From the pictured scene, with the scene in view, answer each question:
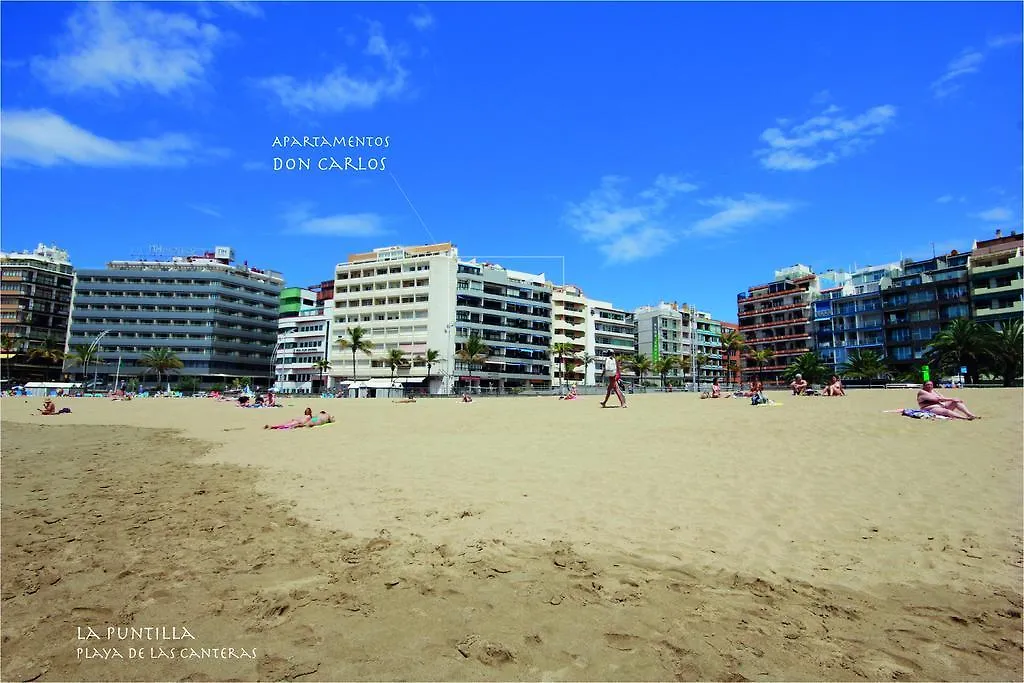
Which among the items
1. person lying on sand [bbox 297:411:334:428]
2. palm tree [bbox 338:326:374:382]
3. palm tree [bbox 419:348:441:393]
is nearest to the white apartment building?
palm tree [bbox 419:348:441:393]

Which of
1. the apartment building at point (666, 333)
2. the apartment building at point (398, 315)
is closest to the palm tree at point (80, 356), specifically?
the apartment building at point (398, 315)

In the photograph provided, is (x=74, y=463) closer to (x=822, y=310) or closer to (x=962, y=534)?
(x=962, y=534)

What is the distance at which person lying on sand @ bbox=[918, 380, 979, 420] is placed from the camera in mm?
15078

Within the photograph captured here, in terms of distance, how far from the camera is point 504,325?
104 metres

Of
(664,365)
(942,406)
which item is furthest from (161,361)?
(942,406)

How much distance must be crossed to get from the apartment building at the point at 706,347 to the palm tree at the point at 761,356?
13.4 metres

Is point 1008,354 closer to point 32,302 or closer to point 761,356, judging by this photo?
point 761,356

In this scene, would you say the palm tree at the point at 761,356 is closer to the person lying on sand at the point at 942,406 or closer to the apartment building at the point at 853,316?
the apartment building at the point at 853,316

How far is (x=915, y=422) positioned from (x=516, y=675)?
14983 millimetres

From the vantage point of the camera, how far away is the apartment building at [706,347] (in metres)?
134

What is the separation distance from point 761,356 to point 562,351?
41.5 m

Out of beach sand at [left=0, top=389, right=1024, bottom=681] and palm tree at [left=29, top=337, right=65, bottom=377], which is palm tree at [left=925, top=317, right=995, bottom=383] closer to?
beach sand at [left=0, top=389, right=1024, bottom=681]

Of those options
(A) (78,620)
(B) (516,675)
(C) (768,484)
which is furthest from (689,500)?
(A) (78,620)

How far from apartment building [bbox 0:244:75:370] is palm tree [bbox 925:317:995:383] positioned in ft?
516
